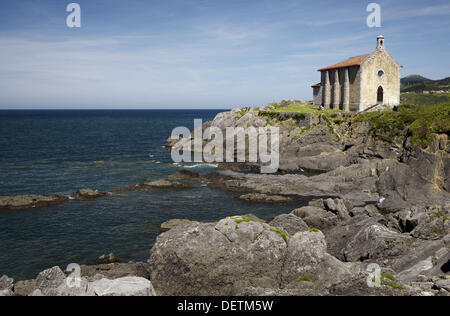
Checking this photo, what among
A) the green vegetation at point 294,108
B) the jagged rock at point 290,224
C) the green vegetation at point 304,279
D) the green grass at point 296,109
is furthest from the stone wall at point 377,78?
the green vegetation at point 304,279

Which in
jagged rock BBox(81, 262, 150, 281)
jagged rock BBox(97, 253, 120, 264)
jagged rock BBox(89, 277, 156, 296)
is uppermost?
jagged rock BBox(89, 277, 156, 296)

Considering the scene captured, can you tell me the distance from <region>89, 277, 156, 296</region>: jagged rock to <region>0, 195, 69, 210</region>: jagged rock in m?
29.2

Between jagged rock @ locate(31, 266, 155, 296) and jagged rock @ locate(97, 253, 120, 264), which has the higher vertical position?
jagged rock @ locate(31, 266, 155, 296)

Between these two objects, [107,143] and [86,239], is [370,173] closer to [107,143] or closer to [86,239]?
[86,239]

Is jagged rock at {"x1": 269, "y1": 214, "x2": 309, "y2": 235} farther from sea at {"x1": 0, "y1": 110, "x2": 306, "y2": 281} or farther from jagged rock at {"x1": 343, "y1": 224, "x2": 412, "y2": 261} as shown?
sea at {"x1": 0, "y1": 110, "x2": 306, "y2": 281}

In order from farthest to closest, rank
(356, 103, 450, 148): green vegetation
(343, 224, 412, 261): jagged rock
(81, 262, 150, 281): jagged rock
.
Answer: (356, 103, 450, 148): green vegetation → (343, 224, 412, 261): jagged rock → (81, 262, 150, 281): jagged rock

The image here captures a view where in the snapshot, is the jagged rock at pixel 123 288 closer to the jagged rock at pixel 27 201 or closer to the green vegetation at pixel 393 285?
the green vegetation at pixel 393 285

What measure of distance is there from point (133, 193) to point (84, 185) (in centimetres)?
844

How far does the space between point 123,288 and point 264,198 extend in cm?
3001

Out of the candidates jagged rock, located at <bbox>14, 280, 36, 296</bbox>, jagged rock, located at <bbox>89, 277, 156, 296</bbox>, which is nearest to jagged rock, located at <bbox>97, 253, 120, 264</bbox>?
jagged rock, located at <bbox>14, 280, 36, 296</bbox>

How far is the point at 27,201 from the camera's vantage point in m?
40.8

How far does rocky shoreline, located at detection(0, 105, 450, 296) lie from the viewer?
1788cm

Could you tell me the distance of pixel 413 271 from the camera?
19875 mm

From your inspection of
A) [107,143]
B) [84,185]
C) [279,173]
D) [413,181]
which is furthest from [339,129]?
[107,143]
